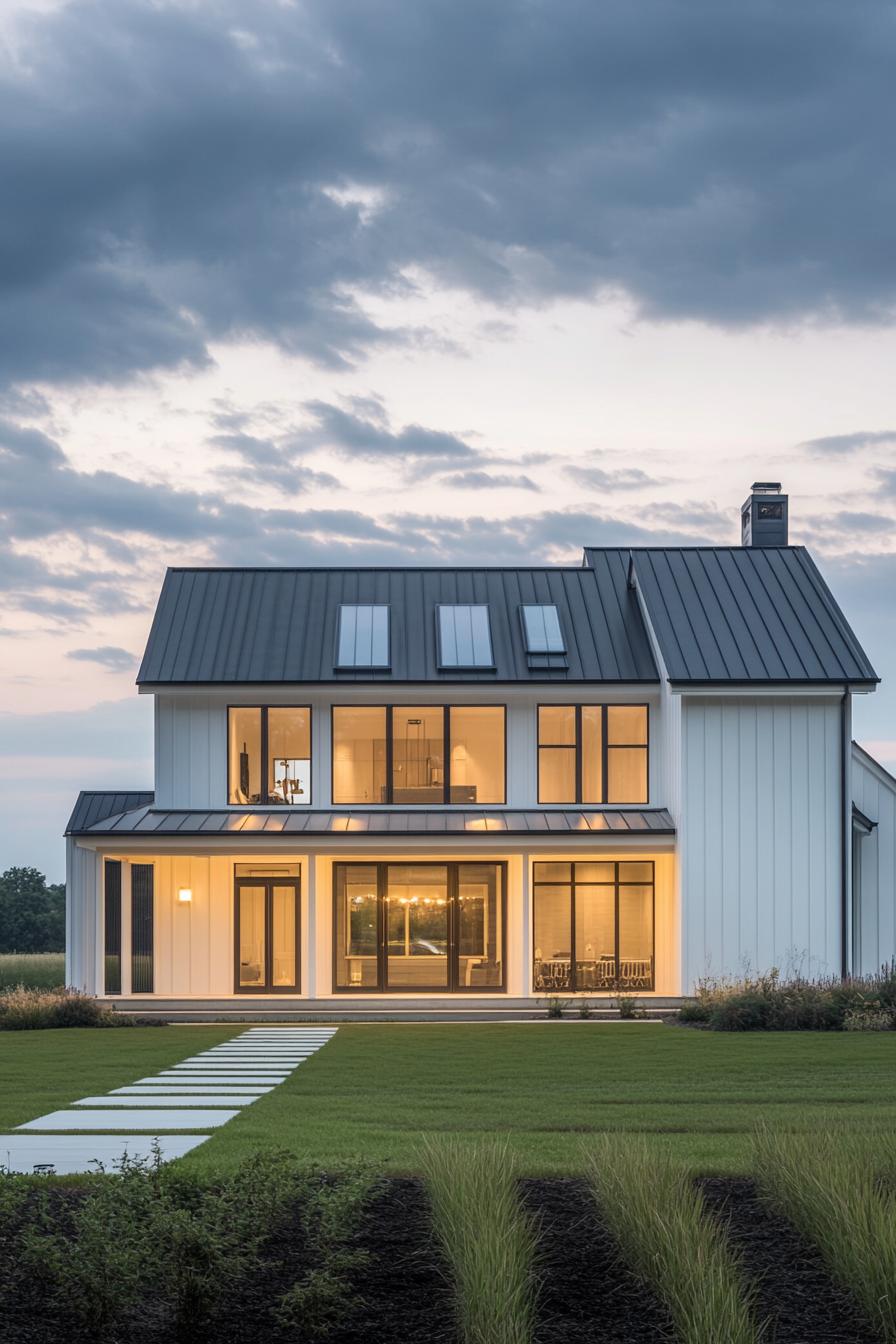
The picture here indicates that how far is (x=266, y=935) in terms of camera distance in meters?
25.3

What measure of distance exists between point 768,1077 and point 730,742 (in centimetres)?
1175

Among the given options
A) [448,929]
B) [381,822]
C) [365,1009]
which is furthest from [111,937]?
[448,929]

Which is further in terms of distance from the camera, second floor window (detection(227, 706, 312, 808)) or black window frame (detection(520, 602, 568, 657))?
black window frame (detection(520, 602, 568, 657))

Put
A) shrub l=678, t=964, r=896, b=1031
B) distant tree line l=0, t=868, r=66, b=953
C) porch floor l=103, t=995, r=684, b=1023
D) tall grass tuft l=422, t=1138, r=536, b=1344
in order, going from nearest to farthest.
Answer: tall grass tuft l=422, t=1138, r=536, b=1344
shrub l=678, t=964, r=896, b=1031
porch floor l=103, t=995, r=684, b=1023
distant tree line l=0, t=868, r=66, b=953

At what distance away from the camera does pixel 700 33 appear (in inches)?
626

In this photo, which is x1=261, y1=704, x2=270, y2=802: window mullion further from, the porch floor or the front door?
the porch floor

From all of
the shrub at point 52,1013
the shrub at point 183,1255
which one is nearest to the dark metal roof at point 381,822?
the shrub at point 52,1013

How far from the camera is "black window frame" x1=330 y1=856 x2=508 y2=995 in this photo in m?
25.1

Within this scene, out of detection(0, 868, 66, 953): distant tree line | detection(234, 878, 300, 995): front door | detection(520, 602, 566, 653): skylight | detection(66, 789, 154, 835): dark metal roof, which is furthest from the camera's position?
detection(0, 868, 66, 953): distant tree line

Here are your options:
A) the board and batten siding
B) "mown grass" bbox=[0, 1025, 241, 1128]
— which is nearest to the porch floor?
the board and batten siding

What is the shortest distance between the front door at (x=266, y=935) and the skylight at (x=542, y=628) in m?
6.21

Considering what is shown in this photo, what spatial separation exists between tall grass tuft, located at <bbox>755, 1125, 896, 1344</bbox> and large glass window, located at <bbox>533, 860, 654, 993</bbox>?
17924 mm

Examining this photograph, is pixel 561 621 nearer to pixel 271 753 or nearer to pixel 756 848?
pixel 756 848

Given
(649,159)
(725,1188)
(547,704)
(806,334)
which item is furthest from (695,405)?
(725,1188)
